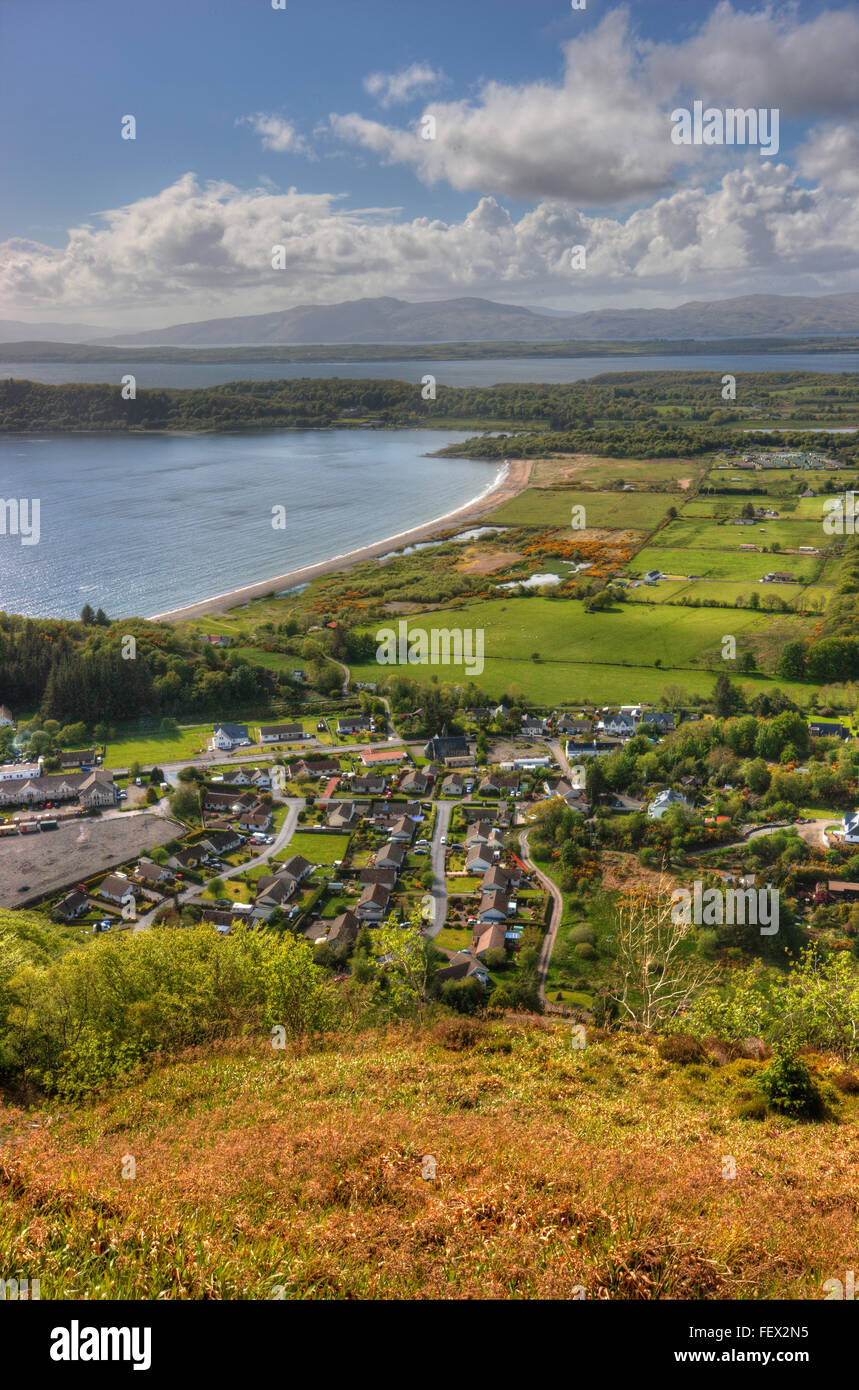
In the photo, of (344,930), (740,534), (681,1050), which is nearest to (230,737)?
(344,930)

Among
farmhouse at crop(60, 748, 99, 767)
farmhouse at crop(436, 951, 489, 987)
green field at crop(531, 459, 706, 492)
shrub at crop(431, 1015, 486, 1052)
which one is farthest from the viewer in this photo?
green field at crop(531, 459, 706, 492)

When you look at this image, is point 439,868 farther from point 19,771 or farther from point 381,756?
point 19,771

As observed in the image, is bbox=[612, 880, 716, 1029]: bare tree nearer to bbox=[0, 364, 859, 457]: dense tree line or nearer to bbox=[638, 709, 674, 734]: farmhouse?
bbox=[638, 709, 674, 734]: farmhouse

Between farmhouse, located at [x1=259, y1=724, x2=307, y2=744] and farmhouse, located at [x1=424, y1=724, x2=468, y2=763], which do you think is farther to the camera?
farmhouse, located at [x1=259, y1=724, x2=307, y2=744]

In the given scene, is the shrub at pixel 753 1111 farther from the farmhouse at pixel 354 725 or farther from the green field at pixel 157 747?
the green field at pixel 157 747

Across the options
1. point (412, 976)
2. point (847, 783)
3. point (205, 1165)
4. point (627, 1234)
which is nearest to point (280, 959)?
point (412, 976)

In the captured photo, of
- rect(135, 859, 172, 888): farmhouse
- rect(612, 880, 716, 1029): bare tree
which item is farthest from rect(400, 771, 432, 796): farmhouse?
rect(612, 880, 716, 1029): bare tree
